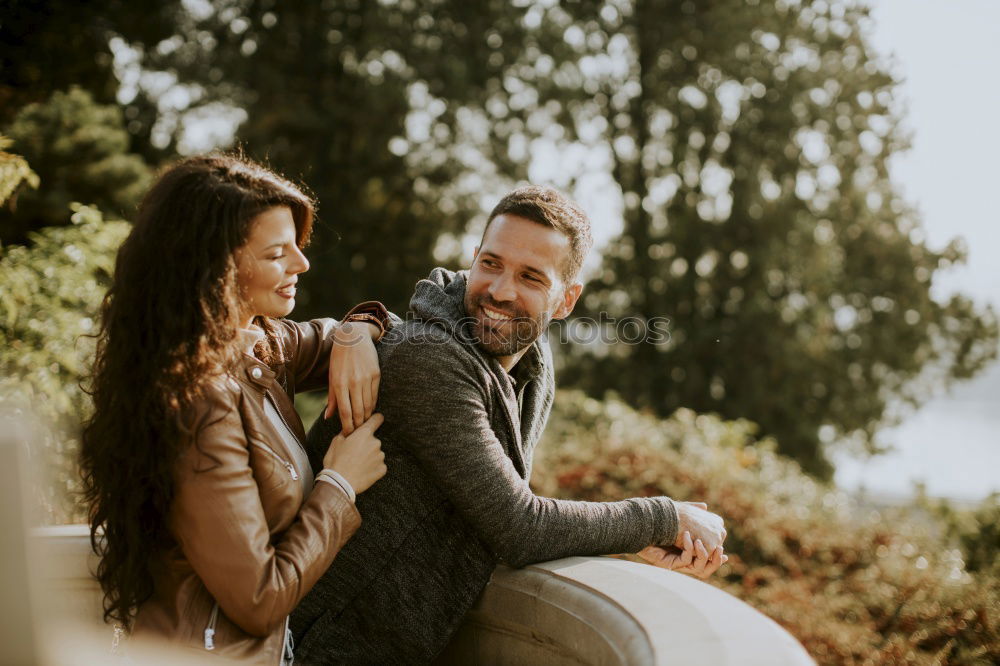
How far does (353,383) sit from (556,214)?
80cm

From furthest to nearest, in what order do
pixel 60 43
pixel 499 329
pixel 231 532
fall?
pixel 60 43, pixel 499 329, pixel 231 532

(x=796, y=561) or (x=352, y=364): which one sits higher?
(x=352, y=364)

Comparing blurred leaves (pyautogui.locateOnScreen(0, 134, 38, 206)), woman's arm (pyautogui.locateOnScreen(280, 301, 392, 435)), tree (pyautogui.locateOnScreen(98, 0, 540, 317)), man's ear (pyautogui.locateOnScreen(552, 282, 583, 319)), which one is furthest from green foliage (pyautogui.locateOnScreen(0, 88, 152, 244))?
man's ear (pyautogui.locateOnScreen(552, 282, 583, 319))

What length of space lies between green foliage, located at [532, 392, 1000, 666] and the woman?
3444 millimetres

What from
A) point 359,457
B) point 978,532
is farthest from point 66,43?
point 978,532

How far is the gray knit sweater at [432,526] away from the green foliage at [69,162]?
4282 mm

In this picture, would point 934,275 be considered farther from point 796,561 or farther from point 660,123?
point 796,561

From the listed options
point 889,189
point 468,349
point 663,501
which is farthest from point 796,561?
point 889,189

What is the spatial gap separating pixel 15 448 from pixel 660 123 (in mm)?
12927

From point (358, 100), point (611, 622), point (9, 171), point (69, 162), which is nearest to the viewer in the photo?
point (611, 622)

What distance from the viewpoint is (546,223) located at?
2553mm

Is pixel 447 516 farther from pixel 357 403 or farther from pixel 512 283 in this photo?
pixel 512 283

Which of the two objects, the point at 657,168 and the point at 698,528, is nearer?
the point at 698,528

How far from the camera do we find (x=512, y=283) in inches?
99.4
